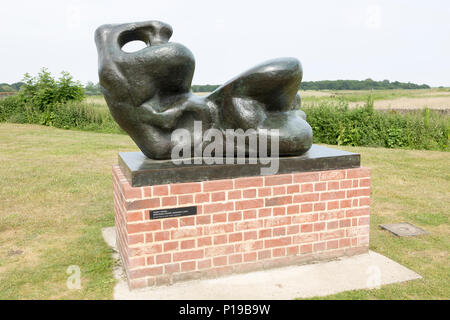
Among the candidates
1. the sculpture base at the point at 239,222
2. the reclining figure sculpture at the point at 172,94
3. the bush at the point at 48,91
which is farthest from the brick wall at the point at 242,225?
the bush at the point at 48,91

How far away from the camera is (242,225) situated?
368cm

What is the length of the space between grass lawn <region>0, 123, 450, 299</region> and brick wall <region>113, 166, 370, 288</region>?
1.81ft

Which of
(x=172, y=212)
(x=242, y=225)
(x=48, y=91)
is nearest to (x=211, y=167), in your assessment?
(x=172, y=212)

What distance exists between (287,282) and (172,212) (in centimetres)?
121

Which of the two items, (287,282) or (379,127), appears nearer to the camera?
(287,282)

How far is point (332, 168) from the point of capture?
394 centimetres

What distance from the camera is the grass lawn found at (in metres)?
3.59

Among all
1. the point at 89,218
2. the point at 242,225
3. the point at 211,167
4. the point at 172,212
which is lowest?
the point at 89,218

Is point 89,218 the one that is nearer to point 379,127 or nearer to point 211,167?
point 211,167

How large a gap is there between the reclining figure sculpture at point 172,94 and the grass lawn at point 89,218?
1.45 meters

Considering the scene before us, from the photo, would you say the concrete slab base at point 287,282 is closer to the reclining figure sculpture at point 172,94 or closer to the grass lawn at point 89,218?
the grass lawn at point 89,218

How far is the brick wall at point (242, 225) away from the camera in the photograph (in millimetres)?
3407
